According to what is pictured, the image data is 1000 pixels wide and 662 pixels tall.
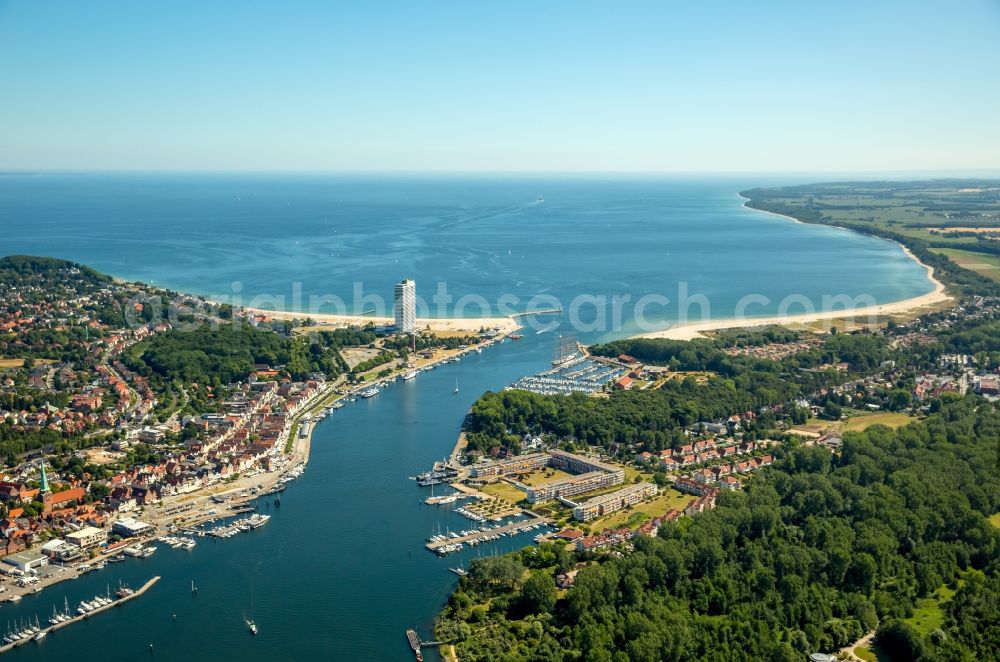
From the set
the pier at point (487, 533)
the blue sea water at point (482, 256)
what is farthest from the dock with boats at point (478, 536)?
the blue sea water at point (482, 256)

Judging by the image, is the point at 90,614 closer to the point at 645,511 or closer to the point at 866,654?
the point at 645,511

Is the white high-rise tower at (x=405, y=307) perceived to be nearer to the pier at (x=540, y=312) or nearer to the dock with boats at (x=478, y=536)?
the pier at (x=540, y=312)

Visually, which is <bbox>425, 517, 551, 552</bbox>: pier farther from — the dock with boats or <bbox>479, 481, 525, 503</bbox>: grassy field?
<bbox>479, 481, 525, 503</bbox>: grassy field

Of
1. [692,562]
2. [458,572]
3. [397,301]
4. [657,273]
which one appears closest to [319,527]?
[458,572]

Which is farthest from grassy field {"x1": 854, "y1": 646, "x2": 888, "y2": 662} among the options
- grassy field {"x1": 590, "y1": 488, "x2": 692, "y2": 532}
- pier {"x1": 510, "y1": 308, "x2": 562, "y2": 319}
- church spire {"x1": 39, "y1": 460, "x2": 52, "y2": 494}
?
pier {"x1": 510, "y1": 308, "x2": 562, "y2": 319}

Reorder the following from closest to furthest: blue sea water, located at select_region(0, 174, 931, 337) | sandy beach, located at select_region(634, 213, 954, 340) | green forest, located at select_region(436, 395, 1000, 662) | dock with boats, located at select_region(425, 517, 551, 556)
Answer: green forest, located at select_region(436, 395, 1000, 662), dock with boats, located at select_region(425, 517, 551, 556), sandy beach, located at select_region(634, 213, 954, 340), blue sea water, located at select_region(0, 174, 931, 337)

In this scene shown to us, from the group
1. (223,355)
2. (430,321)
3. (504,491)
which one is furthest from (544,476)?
(430,321)
